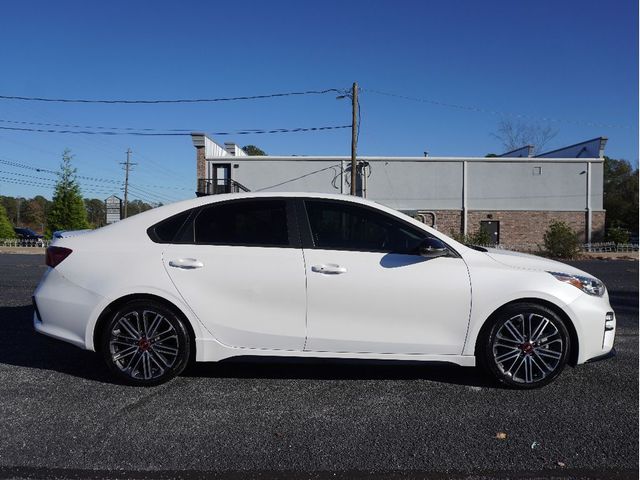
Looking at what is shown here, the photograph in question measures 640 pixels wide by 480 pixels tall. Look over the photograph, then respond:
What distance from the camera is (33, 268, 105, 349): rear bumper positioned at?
4121mm

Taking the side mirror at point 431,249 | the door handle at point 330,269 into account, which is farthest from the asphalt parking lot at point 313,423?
the side mirror at point 431,249

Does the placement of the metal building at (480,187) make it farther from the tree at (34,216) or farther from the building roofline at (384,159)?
the tree at (34,216)

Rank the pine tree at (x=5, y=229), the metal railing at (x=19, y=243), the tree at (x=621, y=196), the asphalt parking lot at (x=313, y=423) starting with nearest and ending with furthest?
the asphalt parking lot at (x=313, y=423) → the metal railing at (x=19, y=243) → the pine tree at (x=5, y=229) → the tree at (x=621, y=196)

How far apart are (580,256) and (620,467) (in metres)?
25.5

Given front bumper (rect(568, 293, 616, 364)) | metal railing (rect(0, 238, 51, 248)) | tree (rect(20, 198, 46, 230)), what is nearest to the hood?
front bumper (rect(568, 293, 616, 364))

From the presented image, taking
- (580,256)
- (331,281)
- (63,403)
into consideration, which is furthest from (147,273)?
(580,256)

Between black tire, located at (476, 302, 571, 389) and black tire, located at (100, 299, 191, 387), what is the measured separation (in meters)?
2.44

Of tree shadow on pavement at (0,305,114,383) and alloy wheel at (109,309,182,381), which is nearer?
alloy wheel at (109,309,182,381)

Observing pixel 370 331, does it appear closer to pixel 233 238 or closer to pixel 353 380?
pixel 353 380

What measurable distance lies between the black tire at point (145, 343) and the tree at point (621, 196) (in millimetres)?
45711

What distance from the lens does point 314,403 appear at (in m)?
3.85

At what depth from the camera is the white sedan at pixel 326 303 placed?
4031mm

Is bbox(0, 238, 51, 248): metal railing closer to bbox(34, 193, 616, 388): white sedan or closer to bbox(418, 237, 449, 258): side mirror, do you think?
bbox(34, 193, 616, 388): white sedan

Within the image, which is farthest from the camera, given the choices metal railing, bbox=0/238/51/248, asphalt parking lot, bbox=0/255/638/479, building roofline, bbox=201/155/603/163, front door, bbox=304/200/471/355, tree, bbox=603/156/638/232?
tree, bbox=603/156/638/232
